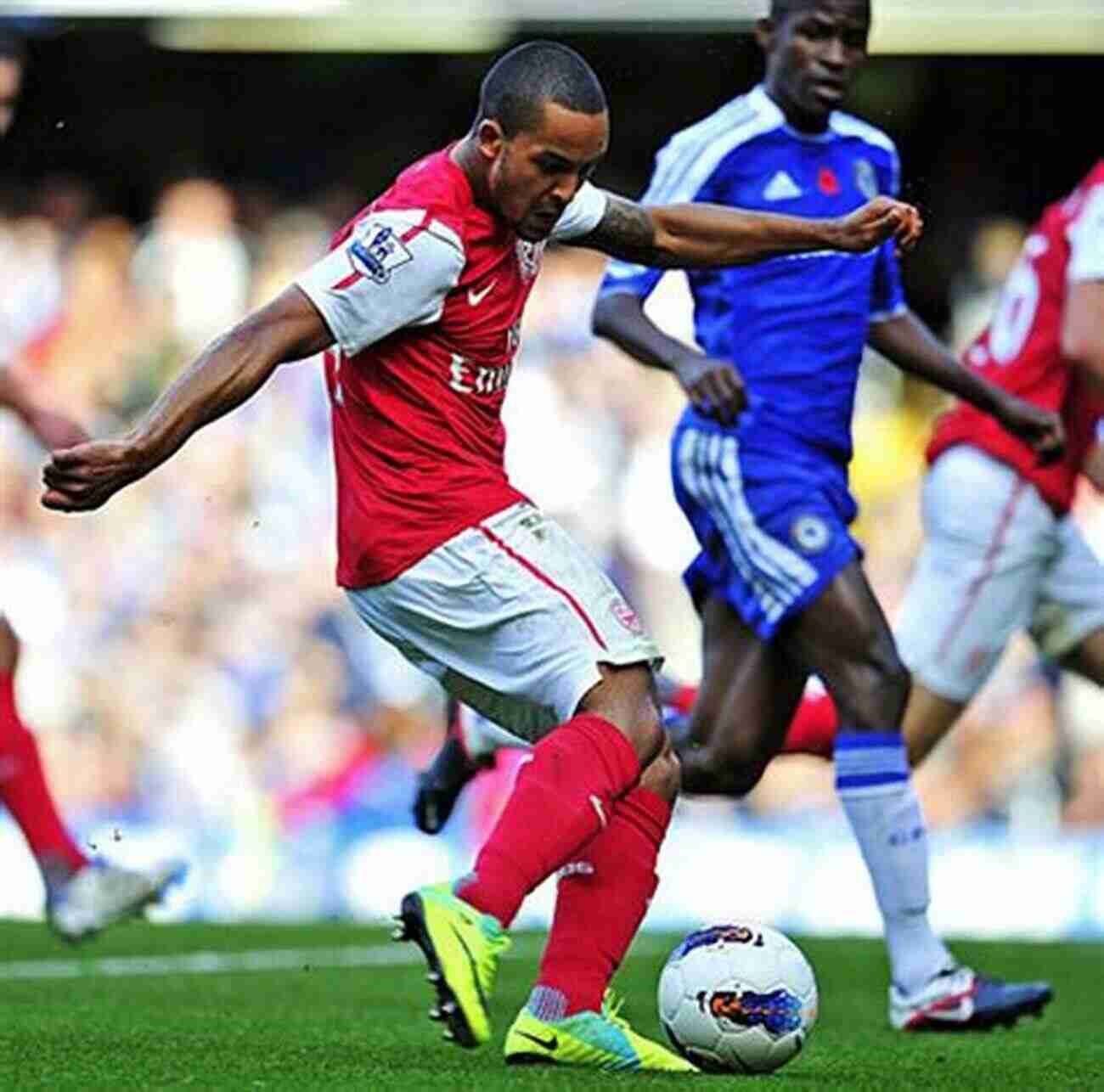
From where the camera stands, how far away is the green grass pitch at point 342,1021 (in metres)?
5.60

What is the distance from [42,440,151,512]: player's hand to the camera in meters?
5.26

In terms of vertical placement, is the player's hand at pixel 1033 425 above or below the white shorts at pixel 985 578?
above

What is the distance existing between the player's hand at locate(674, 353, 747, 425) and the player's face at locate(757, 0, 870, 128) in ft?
3.50

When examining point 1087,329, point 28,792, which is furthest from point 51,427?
point 1087,329

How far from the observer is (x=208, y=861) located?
13727mm

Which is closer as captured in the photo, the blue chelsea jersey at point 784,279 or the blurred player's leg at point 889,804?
the blurred player's leg at point 889,804

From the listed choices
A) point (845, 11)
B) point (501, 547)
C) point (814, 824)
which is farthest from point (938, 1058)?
point (814, 824)

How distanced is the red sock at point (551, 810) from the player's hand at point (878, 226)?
1.13 meters

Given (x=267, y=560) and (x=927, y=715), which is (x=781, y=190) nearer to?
(x=927, y=715)

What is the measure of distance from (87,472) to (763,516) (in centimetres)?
276

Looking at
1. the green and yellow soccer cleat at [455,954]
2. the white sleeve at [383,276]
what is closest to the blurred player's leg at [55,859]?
the white sleeve at [383,276]

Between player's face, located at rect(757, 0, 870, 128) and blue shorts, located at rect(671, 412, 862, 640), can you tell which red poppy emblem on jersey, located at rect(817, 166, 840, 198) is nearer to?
player's face, located at rect(757, 0, 870, 128)

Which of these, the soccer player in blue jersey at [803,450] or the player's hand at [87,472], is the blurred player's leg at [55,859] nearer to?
the soccer player in blue jersey at [803,450]

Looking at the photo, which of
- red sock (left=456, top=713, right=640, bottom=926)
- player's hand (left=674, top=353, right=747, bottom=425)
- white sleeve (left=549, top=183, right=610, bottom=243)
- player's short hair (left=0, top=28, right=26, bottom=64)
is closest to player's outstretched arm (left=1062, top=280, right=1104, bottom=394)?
player's hand (left=674, top=353, right=747, bottom=425)
